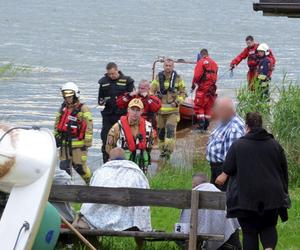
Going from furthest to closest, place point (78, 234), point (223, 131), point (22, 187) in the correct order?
point (223, 131), point (78, 234), point (22, 187)

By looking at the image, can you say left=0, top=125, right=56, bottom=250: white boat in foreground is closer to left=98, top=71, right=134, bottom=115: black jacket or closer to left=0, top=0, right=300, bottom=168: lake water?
left=98, top=71, right=134, bottom=115: black jacket

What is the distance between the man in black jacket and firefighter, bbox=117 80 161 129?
5.52 metres

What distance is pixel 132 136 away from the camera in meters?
12.3

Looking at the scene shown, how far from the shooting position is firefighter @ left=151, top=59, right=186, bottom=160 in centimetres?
1586

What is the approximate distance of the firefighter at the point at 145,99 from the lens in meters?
13.9

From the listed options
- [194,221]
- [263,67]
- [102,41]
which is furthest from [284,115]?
[102,41]

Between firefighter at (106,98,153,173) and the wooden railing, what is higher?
firefighter at (106,98,153,173)

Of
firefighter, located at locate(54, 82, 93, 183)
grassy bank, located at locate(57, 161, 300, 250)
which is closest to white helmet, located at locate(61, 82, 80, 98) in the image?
firefighter, located at locate(54, 82, 93, 183)

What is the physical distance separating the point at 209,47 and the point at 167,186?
2975 centimetres

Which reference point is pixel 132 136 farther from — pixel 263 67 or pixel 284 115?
pixel 263 67

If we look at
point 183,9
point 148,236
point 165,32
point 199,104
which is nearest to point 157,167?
point 199,104

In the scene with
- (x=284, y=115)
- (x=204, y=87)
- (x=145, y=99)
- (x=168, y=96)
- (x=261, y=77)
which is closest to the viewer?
(x=145, y=99)

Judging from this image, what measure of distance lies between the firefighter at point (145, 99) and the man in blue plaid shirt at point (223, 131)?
3.81 m

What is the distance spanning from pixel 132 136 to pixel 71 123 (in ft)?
3.12
